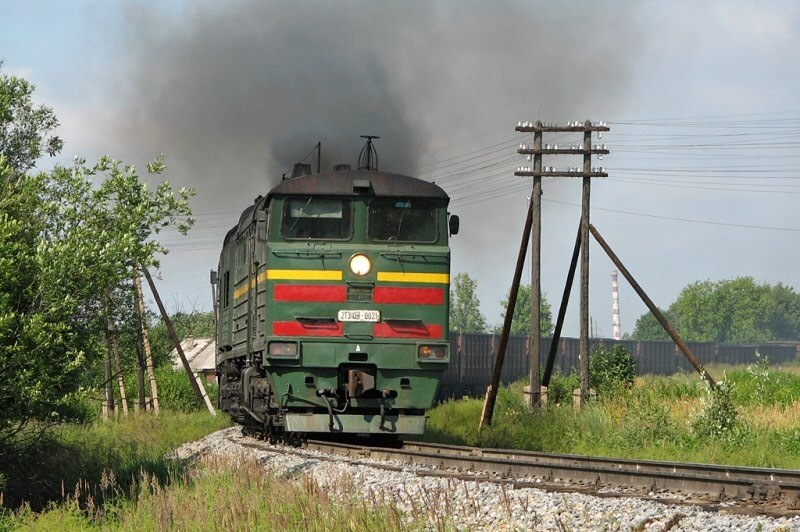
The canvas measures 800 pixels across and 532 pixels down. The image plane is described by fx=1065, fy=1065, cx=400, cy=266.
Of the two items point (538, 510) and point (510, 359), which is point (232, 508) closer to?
point (538, 510)

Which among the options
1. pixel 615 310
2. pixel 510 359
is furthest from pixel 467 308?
pixel 510 359

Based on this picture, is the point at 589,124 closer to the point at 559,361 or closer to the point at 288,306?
the point at 288,306

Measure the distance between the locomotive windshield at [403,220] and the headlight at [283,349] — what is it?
2.05m

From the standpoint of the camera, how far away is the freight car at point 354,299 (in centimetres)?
1541

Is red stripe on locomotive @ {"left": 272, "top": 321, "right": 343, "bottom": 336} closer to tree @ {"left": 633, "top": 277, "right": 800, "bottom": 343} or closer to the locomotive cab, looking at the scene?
the locomotive cab

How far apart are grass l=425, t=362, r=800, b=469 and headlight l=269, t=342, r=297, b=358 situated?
5322 mm

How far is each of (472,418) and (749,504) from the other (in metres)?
17.6

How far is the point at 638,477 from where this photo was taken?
10320 mm

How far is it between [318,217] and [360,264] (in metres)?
0.99

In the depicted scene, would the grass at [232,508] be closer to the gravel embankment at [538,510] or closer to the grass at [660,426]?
the gravel embankment at [538,510]

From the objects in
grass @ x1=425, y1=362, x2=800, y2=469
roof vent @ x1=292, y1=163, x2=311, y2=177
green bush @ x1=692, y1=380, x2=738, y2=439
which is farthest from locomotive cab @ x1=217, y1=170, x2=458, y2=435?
green bush @ x1=692, y1=380, x2=738, y2=439

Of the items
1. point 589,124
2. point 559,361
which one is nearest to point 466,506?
point 589,124

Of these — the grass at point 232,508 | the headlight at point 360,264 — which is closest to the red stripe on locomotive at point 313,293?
the headlight at point 360,264

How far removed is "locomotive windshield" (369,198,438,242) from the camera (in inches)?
623
